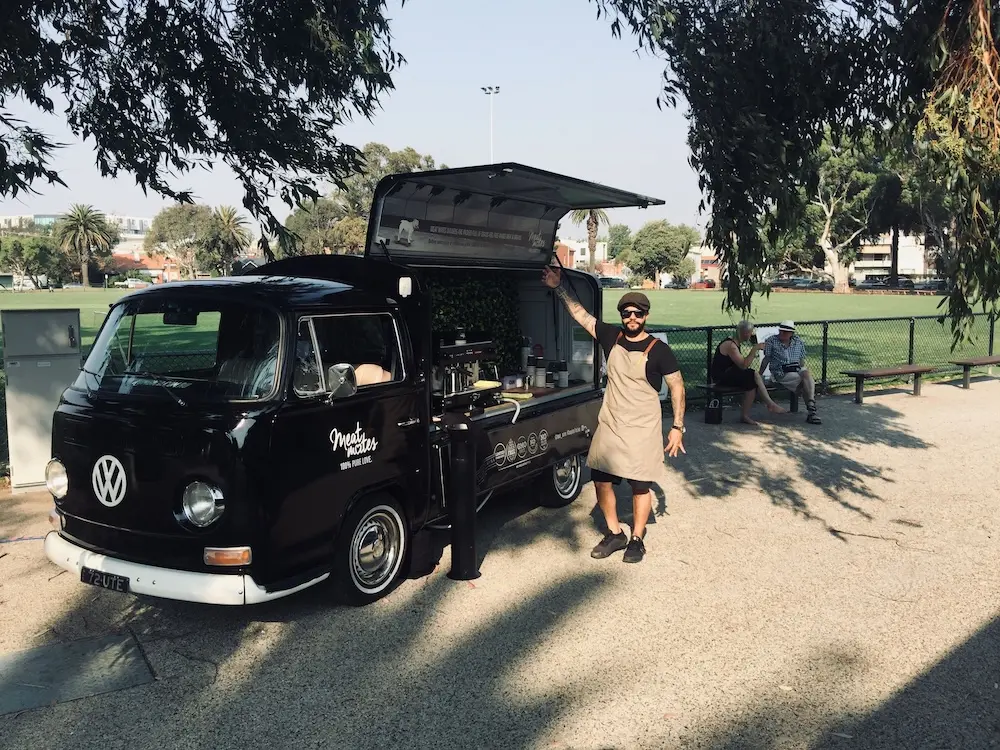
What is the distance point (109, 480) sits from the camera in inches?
179

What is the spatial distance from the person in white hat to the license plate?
9658 mm

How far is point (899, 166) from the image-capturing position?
5.85 m

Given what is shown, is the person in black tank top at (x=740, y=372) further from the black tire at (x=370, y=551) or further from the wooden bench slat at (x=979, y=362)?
the black tire at (x=370, y=551)

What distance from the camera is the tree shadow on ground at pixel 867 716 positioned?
361cm

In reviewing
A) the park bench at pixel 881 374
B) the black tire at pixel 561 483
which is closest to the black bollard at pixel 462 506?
the black tire at pixel 561 483

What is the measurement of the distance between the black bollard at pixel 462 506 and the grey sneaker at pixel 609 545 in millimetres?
976

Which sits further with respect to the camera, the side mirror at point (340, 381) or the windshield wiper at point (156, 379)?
the side mirror at point (340, 381)

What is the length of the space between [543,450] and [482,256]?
195cm

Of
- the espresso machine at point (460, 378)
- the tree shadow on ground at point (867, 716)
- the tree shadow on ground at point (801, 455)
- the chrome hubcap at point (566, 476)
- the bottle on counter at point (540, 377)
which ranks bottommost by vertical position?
the tree shadow on ground at point (801, 455)

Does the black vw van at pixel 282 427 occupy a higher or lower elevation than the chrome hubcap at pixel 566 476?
higher

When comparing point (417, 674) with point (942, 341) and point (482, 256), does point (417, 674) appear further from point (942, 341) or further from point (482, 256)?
point (942, 341)

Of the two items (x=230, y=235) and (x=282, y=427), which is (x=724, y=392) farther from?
(x=230, y=235)

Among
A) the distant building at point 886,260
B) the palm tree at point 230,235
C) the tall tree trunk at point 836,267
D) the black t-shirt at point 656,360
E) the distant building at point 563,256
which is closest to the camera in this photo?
the black t-shirt at point 656,360

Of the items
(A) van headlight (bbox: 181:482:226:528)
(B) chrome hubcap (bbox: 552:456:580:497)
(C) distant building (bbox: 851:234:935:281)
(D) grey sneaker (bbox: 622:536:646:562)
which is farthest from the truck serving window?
(C) distant building (bbox: 851:234:935:281)
